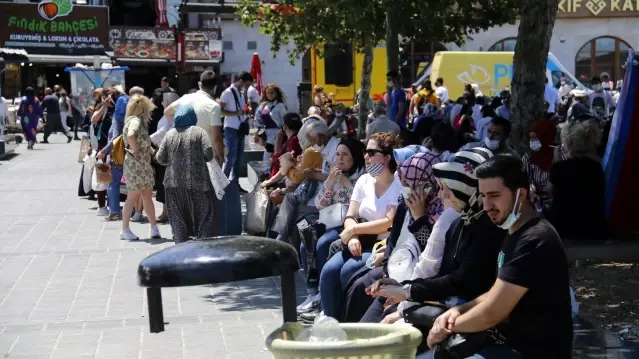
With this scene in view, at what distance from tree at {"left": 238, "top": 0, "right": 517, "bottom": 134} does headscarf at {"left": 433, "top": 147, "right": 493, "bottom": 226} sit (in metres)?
11.2

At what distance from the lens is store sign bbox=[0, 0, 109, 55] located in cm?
4412

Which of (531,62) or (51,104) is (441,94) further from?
(531,62)

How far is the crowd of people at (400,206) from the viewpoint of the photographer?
4.53 m

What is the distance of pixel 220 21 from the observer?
4600cm

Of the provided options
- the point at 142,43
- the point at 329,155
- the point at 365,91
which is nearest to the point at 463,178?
the point at 329,155

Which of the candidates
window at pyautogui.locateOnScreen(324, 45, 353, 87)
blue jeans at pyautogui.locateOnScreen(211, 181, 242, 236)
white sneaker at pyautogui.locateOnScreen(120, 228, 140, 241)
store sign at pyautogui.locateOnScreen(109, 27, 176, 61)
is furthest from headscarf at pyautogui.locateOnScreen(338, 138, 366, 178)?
store sign at pyautogui.locateOnScreen(109, 27, 176, 61)

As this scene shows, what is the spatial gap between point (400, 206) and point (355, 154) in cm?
224

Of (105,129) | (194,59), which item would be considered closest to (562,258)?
(105,129)

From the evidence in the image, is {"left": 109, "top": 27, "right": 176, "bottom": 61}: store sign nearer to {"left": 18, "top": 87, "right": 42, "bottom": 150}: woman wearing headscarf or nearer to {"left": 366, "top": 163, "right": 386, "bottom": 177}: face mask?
{"left": 18, "top": 87, "right": 42, "bottom": 150}: woman wearing headscarf

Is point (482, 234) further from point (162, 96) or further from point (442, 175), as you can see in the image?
point (162, 96)

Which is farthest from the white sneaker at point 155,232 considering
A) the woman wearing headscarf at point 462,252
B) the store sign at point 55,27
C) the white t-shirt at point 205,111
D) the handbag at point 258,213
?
the store sign at point 55,27

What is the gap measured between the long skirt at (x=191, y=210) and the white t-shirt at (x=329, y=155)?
3.90 ft

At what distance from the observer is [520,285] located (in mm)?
4410

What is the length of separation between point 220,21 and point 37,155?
1948cm
